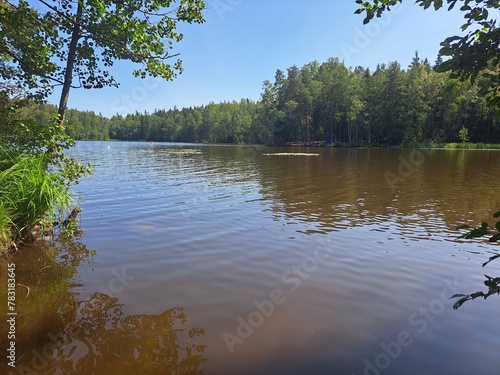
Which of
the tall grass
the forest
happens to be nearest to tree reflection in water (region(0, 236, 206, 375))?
the tall grass

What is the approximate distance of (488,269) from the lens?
311 inches

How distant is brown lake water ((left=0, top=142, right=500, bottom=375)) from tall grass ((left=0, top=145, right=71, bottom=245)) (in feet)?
3.02

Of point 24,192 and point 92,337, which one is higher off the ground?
point 24,192

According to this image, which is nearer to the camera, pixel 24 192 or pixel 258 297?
pixel 258 297

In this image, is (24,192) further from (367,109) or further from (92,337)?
(367,109)

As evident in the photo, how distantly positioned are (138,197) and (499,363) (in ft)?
52.4

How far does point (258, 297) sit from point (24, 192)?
20.9 ft

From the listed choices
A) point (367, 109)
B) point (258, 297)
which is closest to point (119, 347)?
point (258, 297)

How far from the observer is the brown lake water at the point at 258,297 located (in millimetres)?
4645

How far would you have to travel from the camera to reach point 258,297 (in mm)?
6457

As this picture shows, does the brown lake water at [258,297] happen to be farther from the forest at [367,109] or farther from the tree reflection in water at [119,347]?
the forest at [367,109]

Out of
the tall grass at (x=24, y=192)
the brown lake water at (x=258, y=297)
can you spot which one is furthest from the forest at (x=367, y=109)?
the tall grass at (x=24, y=192)

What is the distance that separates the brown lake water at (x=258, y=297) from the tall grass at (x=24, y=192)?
92 centimetres

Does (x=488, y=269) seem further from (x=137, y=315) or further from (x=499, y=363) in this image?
(x=137, y=315)
